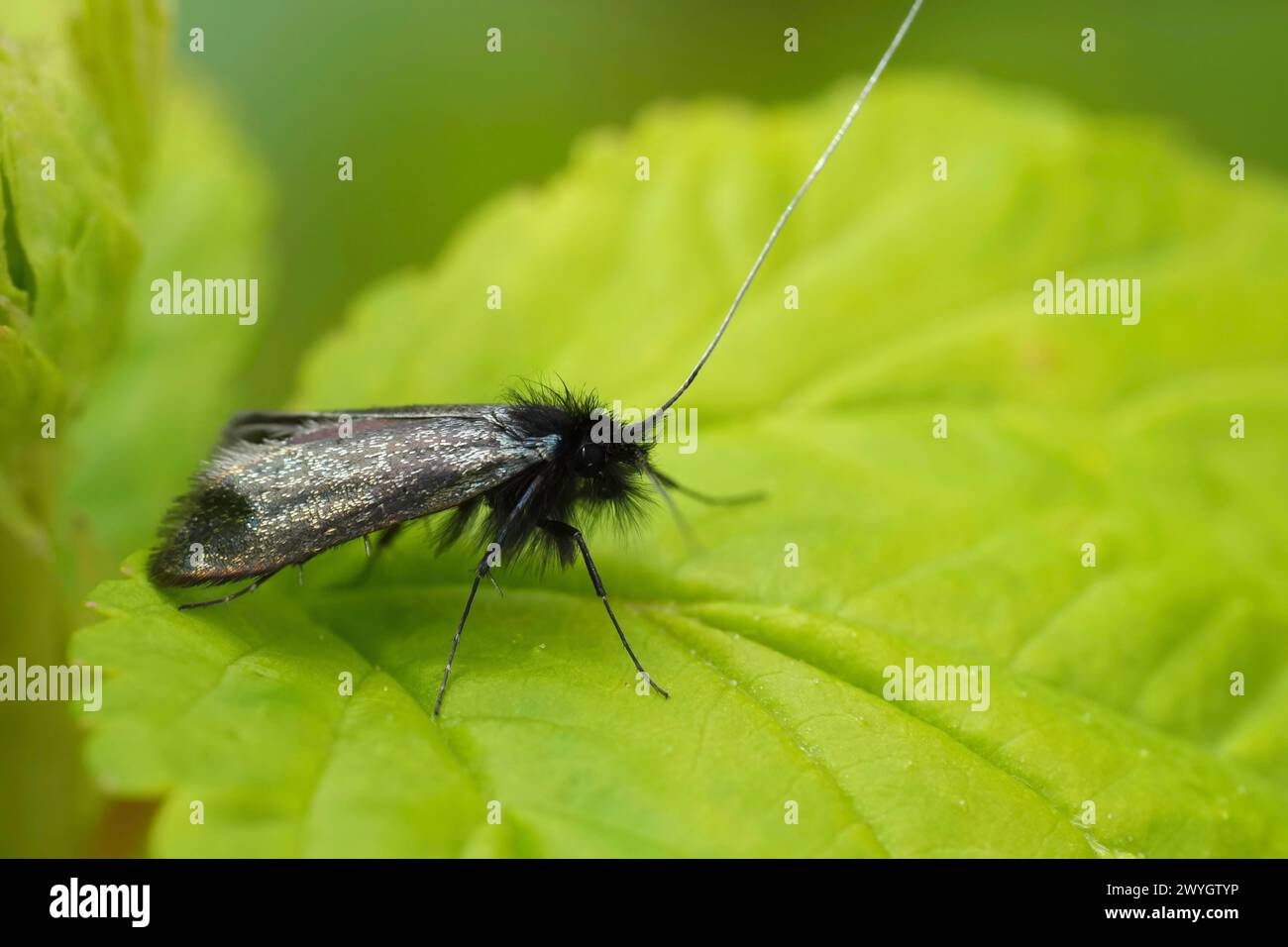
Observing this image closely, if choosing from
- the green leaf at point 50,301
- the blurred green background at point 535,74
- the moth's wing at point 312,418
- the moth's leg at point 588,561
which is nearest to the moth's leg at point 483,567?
the moth's leg at point 588,561

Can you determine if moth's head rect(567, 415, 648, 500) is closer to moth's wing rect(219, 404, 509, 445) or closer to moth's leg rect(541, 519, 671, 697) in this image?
moth's leg rect(541, 519, 671, 697)

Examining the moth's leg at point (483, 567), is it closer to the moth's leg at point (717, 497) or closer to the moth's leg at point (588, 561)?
the moth's leg at point (588, 561)

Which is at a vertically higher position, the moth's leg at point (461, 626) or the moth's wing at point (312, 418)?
the moth's wing at point (312, 418)

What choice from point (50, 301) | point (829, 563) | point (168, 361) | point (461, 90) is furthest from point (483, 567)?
point (461, 90)

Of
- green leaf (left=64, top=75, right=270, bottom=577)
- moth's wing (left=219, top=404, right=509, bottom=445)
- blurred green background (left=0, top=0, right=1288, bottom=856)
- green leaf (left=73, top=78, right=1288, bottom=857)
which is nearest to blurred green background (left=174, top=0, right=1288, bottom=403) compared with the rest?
blurred green background (left=0, top=0, right=1288, bottom=856)

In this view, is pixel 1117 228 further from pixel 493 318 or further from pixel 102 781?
pixel 102 781
